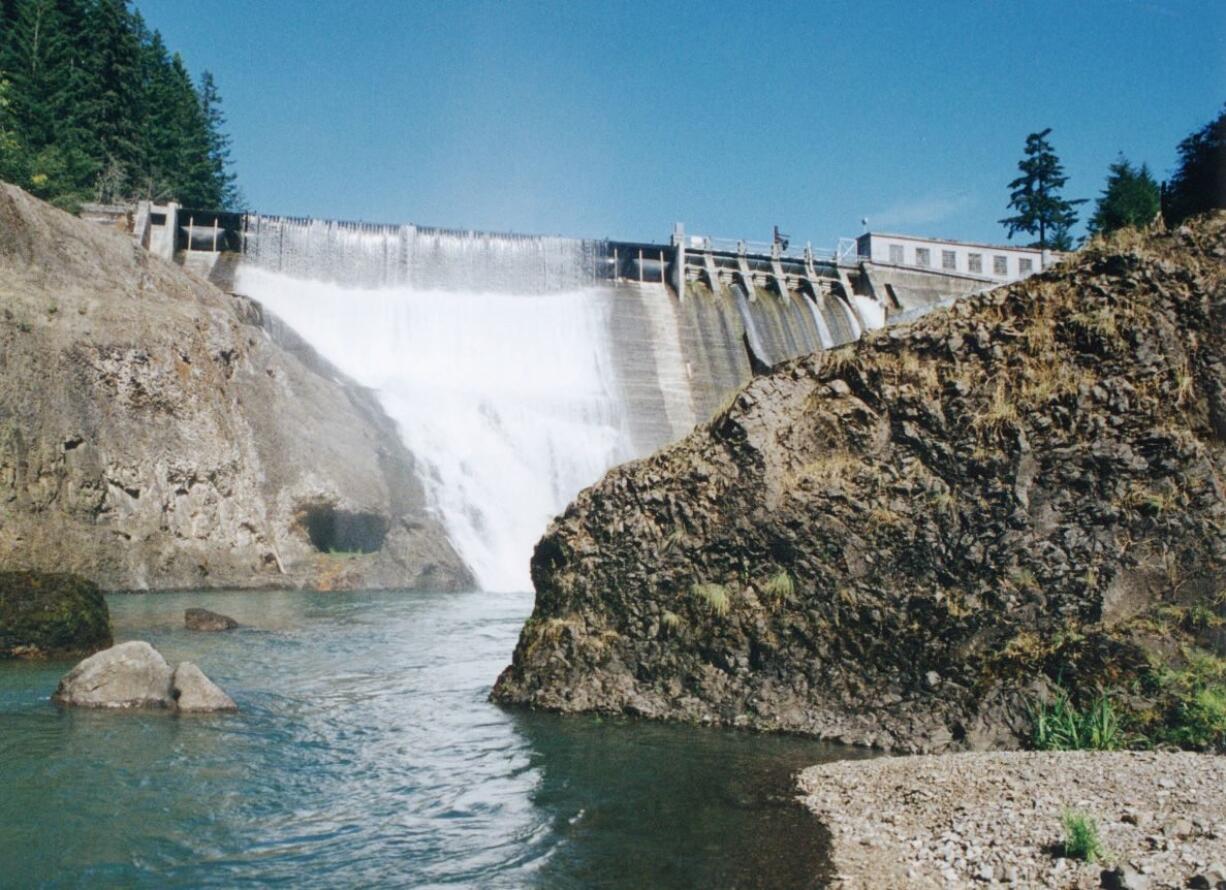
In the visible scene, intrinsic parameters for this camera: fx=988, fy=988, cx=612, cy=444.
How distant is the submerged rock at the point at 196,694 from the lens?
38.3 ft

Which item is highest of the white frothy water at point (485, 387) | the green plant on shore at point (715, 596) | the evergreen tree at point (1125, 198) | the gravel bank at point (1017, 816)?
the evergreen tree at point (1125, 198)

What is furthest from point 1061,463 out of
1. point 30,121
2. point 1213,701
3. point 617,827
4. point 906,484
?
point 30,121

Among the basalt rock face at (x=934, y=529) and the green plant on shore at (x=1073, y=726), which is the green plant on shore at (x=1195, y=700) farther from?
the green plant on shore at (x=1073, y=726)

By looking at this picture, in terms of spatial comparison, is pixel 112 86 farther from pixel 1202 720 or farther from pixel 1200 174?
pixel 1202 720

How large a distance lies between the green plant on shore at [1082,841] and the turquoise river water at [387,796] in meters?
1.56

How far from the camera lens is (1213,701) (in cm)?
848

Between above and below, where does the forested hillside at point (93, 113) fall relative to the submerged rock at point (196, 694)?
above

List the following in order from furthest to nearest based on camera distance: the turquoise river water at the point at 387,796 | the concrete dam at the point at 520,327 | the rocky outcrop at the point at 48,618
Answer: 1. the concrete dam at the point at 520,327
2. the rocky outcrop at the point at 48,618
3. the turquoise river water at the point at 387,796

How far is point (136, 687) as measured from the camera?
11.8 meters

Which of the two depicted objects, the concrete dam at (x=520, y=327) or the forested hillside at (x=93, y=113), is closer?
the concrete dam at (x=520, y=327)

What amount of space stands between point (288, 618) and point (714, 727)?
14.5 meters

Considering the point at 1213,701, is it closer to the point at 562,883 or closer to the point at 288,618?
the point at 562,883

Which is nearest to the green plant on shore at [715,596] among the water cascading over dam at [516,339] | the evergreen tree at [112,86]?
the water cascading over dam at [516,339]

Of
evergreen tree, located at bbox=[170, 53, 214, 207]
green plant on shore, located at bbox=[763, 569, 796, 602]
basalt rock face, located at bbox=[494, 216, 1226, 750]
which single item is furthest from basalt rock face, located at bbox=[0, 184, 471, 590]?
evergreen tree, located at bbox=[170, 53, 214, 207]
